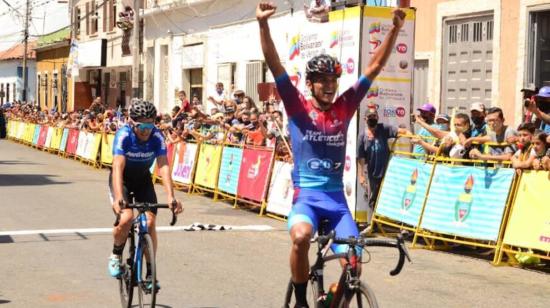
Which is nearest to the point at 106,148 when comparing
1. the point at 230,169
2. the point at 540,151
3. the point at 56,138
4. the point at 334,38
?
the point at 56,138

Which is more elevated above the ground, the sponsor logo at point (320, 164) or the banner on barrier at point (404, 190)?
the sponsor logo at point (320, 164)

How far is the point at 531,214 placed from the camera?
35.4 feet

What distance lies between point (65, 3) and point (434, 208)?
2368 inches

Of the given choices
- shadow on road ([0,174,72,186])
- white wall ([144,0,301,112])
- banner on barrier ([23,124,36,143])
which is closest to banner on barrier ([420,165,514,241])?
shadow on road ([0,174,72,186])

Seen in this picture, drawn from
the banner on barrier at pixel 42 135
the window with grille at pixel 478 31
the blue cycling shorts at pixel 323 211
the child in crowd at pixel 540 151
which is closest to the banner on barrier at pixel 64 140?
the banner on barrier at pixel 42 135

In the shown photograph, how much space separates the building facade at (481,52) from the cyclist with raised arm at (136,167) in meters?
10.9

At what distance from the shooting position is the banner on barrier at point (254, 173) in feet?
53.4

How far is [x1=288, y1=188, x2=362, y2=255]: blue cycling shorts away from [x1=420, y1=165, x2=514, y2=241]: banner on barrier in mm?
5752

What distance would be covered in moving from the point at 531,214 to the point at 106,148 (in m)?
19.0

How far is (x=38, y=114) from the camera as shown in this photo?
46406 mm

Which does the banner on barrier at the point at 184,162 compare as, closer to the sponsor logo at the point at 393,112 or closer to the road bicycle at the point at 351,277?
the sponsor logo at the point at 393,112

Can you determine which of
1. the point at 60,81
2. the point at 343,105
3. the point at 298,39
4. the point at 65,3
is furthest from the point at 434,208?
the point at 65,3

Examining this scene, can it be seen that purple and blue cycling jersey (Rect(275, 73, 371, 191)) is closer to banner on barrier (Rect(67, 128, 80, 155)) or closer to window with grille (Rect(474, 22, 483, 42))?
window with grille (Rect(474, 22, 483, 42))

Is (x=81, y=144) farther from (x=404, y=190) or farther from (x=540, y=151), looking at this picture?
(x=540, y=151)
